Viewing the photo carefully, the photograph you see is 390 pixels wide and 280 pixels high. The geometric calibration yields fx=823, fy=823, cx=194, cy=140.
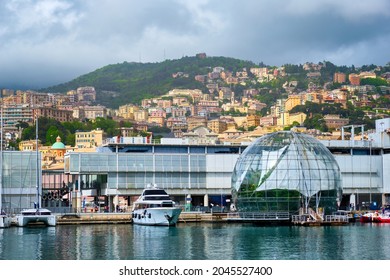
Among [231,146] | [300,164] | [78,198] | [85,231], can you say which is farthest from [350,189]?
[85,231]

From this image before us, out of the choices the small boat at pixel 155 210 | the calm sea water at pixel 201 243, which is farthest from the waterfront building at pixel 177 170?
the calm sea water at pixel 201 243

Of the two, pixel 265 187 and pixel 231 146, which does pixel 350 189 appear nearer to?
pixel 231 146

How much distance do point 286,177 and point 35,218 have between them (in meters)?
21.2

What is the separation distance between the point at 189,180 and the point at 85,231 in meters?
24.9

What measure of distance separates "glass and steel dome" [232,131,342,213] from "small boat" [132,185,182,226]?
18.8 ft

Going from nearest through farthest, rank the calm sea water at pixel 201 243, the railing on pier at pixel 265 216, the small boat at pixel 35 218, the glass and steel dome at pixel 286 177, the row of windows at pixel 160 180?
the calm sea water at pixel 201 243
the railing on pier at pixel 265 216
the glass and steel dome at pixel 286 177
the small boat at pixel 35 218
the row of windows at pixel 160 180

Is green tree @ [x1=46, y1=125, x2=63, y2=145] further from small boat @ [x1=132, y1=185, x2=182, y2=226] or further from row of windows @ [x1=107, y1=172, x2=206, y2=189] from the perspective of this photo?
small boat @ [x1=132, y1=185, x2=182, y2=226]

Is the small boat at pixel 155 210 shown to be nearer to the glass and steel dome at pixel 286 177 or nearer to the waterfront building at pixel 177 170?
the glass and steel dome at pixel 286 177

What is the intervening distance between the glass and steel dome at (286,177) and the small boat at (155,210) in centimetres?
572

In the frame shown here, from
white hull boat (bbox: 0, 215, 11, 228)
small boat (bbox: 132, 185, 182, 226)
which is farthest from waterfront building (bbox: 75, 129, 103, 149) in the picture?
white hull boat (bbox: 0, 215, 11, 228)

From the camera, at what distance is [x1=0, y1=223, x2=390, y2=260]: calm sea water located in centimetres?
4034

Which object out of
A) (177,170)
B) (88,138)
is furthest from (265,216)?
(88,138)

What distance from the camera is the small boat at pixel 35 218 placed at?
68938mm

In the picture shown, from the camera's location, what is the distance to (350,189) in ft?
289
